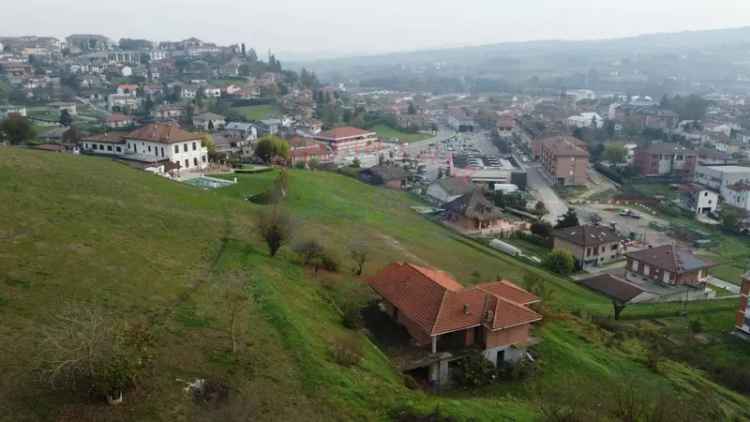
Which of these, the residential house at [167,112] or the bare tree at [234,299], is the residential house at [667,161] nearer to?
the residential house at [167,112]

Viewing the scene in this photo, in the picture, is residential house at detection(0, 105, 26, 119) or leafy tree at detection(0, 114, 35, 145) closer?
leafy tree at detection(0, 114, 35, 145)

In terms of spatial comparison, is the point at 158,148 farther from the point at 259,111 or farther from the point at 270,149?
the point at 259,111

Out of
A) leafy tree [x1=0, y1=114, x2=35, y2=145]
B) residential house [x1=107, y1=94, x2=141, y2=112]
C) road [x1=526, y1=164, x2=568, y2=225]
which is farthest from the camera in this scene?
residential house [x1=107, y1=94, x2=141, y2=112]

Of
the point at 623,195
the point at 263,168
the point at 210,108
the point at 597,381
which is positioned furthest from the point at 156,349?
Answer: the point at 210,108

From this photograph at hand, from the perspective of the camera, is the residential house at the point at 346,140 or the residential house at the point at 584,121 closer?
the residential house at the point at 346,140

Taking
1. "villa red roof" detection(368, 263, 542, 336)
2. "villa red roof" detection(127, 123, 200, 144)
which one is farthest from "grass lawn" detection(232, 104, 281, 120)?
"villa red roof" detection(368, 263, 542, 336)

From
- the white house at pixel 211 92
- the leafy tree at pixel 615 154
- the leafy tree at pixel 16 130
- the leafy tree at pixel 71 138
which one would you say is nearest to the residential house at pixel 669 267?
the leafy tree at pixel 71 138

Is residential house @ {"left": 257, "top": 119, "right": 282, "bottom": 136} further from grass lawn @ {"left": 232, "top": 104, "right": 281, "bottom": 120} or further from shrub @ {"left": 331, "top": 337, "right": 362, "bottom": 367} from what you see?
shrub @ {"left": 331, "top": 337, "right": 362, "bottom": 367}
